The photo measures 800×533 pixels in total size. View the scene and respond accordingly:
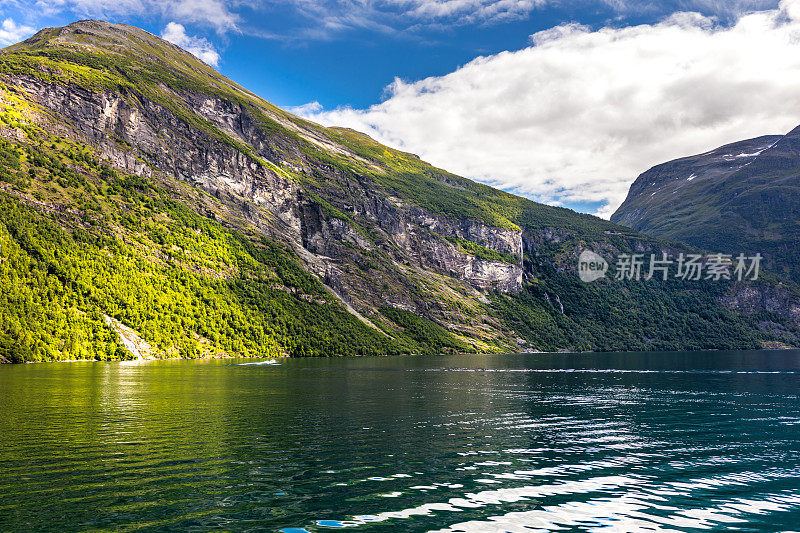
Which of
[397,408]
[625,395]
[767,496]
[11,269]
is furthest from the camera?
[11,269]

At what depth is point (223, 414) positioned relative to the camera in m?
46.5

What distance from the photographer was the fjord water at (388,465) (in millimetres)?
19594

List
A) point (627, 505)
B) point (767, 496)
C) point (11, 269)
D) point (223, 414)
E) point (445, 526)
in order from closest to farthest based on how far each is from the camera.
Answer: point (445, 526) → point (627, 505) → point (767, 496) → point (223, 414) → point (11, 269)

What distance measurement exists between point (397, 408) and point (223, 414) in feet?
58.5

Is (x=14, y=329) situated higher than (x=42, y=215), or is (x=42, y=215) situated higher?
(x=42, y=215)

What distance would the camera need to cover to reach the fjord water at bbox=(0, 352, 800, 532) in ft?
64.3

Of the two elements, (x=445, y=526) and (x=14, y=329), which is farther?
(x=14, y=329)

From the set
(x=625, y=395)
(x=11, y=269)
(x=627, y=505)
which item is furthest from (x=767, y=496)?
(x=11, y=269)

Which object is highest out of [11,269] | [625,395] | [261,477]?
[11,269]

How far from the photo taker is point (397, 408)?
52.9m

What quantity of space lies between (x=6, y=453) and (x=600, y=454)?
122 ft

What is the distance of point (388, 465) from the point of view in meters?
28.2

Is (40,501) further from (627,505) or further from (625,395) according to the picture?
(625,395)

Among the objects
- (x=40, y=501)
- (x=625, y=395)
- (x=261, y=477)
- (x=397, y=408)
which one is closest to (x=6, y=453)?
(x=40, y=501)
